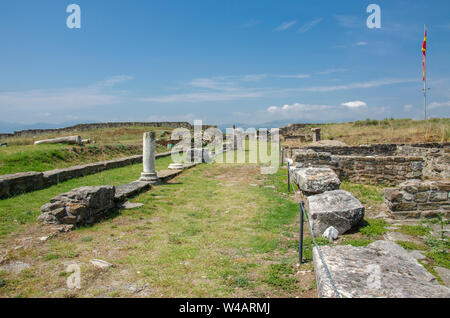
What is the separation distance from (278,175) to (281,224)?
253 inches

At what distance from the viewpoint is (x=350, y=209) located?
16.9 ft

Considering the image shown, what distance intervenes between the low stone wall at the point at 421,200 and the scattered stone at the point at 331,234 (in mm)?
1717

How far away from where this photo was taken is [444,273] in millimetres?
3559

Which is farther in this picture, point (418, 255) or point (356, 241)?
point (356, 241)

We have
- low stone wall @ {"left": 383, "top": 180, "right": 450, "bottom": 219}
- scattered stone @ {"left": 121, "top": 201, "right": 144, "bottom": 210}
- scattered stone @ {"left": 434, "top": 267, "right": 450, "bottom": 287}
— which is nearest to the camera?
scattered stone @ {"left": 434, "top": 267, "right": 450, "bottom": 287}

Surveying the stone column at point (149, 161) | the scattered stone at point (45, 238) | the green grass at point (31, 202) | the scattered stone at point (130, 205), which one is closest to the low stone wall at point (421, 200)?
the scattered stone at point (130, 205)

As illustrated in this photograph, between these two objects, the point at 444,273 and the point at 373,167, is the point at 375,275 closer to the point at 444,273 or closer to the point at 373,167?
the point at 444,273

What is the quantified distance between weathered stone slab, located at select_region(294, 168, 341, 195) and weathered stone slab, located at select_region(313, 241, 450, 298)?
361cm

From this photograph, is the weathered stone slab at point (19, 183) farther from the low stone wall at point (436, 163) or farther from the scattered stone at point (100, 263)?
the low stone wall at point (436, 163)

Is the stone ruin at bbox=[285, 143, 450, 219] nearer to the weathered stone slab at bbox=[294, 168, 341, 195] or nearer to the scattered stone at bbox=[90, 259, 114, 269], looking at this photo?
the weathered stone slab at bbox=[294, 168, 341, 195]

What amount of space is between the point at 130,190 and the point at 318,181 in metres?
5.32

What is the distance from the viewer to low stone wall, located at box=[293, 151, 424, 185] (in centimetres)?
937

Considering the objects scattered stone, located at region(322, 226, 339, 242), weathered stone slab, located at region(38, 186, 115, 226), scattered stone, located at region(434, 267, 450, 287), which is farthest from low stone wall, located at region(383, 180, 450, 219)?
weathered stone slab, located at region(38, 186, 115, 226)

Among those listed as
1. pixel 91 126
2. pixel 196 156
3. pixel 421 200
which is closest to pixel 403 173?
pixel 421 200
